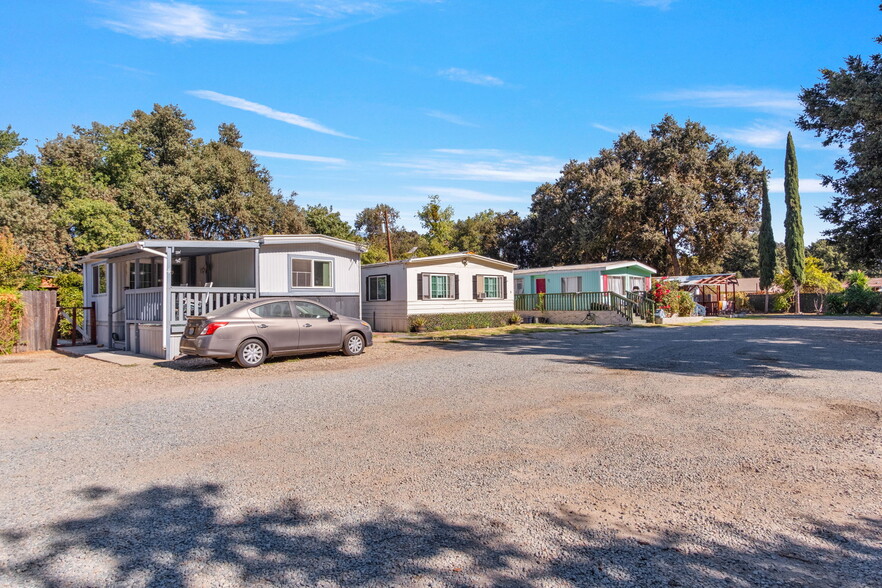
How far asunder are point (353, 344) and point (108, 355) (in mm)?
6211

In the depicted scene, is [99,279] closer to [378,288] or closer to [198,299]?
[198,299]

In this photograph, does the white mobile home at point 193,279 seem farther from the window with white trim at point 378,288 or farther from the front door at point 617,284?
the front door at point 617,284

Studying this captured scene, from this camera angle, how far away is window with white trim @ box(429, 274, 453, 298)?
71.2 feet

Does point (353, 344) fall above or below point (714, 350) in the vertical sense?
above

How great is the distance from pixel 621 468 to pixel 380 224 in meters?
59.6

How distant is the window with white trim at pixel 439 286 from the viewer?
855 inches

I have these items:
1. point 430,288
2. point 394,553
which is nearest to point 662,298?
point 430,288

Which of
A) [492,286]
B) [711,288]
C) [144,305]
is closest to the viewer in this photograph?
[144,305]

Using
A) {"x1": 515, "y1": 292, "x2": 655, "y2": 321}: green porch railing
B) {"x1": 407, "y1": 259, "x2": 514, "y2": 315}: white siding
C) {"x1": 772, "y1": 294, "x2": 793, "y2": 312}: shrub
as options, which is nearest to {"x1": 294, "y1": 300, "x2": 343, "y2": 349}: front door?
{"x1": 407, "y1": 259, "x2": 514, "y2": 315}: white siding

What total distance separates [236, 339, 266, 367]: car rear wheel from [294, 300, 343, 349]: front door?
893mm

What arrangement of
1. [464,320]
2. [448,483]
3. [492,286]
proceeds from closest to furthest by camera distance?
[448,483] < [464,320] < [492,286]

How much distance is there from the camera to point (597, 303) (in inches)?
1001

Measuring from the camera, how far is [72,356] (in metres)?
13.8

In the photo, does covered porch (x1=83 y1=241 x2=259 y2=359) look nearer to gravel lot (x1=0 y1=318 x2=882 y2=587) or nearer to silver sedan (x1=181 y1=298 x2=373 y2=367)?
silver sedan (x1=181 y1=298 x2=373 y2=367)
